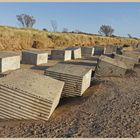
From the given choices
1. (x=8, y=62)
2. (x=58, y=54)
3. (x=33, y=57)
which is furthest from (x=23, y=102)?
(x=58, y=54)

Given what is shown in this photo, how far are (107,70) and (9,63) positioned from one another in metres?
4.40

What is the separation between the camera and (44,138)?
18.9ft

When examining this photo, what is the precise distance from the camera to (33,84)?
739 centimetres

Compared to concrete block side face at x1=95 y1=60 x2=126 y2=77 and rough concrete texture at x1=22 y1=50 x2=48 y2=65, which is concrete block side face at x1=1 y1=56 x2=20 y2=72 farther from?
concrete block side face at x1=95 y1=60 x2=126 y2=77

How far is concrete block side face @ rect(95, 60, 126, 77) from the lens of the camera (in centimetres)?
1291

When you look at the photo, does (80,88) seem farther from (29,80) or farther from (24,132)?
(24,132)

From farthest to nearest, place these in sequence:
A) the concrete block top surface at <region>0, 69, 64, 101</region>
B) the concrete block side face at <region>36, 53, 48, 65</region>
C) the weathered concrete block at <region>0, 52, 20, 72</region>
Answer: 1. the concrete block side face at <region>36, 53, 48, 65</region>
2. the weathered concrete block at <region>0, 52, 20, 72</region>
3. the concrete block top surface at <region>0, 69, 64, 101</region>

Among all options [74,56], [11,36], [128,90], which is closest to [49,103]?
[128,90]

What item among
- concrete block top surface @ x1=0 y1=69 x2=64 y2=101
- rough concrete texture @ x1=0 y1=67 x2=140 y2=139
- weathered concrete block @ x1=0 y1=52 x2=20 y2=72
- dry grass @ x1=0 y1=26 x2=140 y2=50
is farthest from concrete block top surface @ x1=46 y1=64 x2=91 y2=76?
dry grass @ x1=0 y1=26 x2=140 y2=50

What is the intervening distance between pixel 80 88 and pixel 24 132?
339 cm

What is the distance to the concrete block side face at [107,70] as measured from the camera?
12906 millimetres

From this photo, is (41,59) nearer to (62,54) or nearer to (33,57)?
→ (33,57)

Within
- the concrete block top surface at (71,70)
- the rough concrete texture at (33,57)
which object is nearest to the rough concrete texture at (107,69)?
the concrete block top surface at (71,70)

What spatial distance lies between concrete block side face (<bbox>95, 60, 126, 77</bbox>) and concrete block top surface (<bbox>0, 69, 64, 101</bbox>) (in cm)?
491
